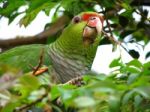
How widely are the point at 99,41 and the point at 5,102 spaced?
1.41 m

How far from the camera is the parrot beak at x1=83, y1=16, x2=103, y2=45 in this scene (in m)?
2.01

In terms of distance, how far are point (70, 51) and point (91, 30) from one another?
0.22 m

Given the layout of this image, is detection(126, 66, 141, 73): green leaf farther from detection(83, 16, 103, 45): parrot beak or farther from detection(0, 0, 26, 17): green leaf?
detection(0, 0, 26, 17): green leaf

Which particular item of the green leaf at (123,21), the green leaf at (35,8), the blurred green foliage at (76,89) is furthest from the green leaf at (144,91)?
the green leaf at (123,21)

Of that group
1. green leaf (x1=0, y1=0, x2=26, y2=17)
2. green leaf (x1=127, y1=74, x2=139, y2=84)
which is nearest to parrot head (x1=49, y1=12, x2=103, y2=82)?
green leaf (x1=0, y1=0, x2=26, y2=17)

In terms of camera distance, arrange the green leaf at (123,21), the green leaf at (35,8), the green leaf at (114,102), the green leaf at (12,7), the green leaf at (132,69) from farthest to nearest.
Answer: the green leaf at (123,21), the green leaf at (12,7), the green leaf at (35,8), the green leaf at (132,69), the green leaf at (114,102)

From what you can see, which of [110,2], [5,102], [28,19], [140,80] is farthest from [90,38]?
[5,102]

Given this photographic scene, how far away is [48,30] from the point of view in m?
2.36

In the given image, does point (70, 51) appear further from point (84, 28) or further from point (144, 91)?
point (144, 91)

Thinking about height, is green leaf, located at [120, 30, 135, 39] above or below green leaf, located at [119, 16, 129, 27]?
below

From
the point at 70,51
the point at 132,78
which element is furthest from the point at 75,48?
the point at 132,78

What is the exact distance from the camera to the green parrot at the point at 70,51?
6.77ft

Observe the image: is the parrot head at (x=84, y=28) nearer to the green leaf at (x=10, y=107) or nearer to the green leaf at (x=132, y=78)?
the green leaf at (x=132, y=78)

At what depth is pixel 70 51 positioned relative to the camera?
88.3 inches
